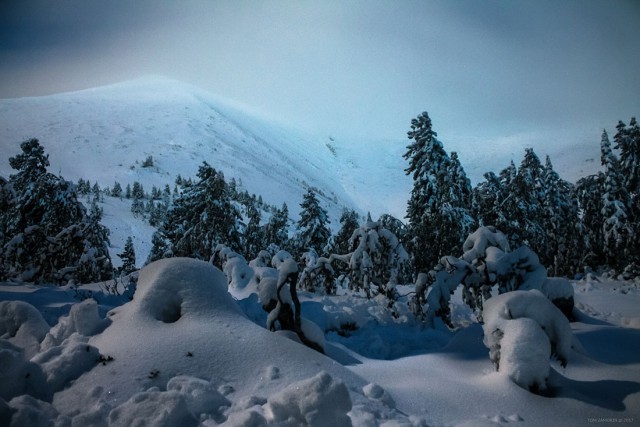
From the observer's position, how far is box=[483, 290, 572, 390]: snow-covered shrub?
4.14 metres

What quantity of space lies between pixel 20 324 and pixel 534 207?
90.7 feet

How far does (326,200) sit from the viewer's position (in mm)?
155000

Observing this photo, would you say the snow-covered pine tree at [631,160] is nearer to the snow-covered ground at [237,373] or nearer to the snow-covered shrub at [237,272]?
the snow-covered ground at [237,373]

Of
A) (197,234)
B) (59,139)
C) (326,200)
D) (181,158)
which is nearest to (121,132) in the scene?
(59,139)

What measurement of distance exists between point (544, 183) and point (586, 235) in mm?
5189

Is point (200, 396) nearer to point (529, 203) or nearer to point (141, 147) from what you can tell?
point (529, 203)

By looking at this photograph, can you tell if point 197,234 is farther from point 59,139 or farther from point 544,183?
point 59,139

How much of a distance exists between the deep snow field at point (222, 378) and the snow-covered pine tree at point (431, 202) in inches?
572

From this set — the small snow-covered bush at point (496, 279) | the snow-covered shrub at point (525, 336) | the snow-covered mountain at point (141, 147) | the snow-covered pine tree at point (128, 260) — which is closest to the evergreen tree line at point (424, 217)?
the snow-covered pine tree at point (128, 260)

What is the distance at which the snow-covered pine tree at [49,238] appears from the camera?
13.0 metres

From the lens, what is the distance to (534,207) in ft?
81.9

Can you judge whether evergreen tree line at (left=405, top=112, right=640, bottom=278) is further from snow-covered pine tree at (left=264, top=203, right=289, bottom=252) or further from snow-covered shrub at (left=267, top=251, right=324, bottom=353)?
snow-covered shrub at (left=267, top=251, right=324, bottom=353)

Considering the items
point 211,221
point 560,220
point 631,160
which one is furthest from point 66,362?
point 560,220

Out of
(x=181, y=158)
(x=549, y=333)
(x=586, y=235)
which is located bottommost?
(x=549, y=333)
